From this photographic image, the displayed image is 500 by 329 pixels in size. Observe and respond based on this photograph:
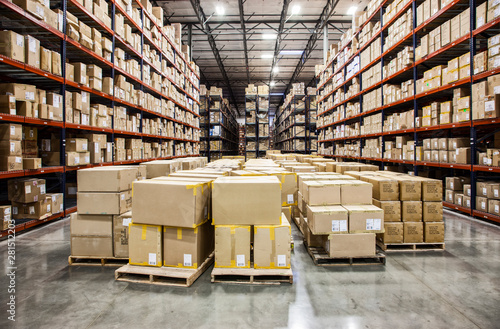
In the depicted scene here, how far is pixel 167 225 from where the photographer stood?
272cm

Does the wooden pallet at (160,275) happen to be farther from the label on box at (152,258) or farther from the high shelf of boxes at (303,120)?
the high shelf of boxes at (303,120)

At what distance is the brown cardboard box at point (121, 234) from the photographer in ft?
10.0

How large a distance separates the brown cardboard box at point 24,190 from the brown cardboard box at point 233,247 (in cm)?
344

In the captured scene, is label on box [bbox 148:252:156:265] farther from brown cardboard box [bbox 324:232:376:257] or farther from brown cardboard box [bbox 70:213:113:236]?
brown cardboard box [bbox 324:232:376:257]

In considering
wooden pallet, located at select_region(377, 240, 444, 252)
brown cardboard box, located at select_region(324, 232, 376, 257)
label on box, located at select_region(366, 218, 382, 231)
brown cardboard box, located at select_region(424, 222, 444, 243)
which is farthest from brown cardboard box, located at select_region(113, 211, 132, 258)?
brown cardboard box, located at select_region(424, 222, 444, 243)

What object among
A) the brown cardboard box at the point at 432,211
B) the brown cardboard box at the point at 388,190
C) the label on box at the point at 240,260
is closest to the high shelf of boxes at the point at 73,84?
the label on box at the point at 240,260

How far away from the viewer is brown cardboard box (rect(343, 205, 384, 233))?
306 cm

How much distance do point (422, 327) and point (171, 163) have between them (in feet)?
15.7

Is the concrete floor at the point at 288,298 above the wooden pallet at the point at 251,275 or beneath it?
beneath

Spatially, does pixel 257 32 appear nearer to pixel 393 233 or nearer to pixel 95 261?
pixel 393 233

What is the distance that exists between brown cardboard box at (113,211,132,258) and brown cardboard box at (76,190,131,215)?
0.08 m

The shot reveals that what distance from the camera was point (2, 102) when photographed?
3.86 metres

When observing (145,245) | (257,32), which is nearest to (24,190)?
(145,245)

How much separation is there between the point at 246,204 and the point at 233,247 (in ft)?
1.48
